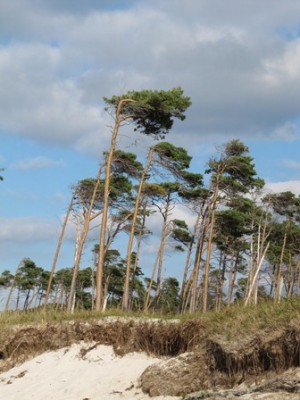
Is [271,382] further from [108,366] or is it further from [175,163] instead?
[175,163]

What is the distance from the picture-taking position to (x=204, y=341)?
1080cm

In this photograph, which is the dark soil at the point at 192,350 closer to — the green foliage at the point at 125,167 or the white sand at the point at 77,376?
the white sand at the point at 77,376

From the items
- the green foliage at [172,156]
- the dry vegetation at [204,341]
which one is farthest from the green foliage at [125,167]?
the dry vegetation at [204,341]

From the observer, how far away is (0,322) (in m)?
16.7

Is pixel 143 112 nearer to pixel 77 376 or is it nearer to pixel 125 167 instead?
pixel 125 167

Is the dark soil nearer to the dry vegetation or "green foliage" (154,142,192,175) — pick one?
the dry vegetation

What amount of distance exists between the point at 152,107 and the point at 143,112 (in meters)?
0.67

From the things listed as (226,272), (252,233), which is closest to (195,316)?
(252,233)

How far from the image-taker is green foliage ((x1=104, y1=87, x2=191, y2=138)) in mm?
23859

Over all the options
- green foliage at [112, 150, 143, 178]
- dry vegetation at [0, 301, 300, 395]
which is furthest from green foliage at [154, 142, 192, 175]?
dry vegetation at [0, 301, 300, 395]

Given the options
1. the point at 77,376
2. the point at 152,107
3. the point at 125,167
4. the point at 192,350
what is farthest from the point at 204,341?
the point at 125,167

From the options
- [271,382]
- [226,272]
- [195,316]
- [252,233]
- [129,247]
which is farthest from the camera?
[226,272]

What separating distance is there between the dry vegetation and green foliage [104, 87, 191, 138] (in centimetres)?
1141

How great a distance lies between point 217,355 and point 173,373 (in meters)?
1.00
